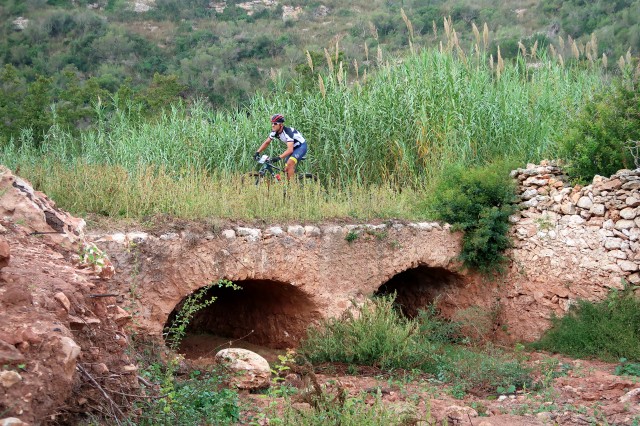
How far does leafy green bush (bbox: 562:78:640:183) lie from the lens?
8.70 meters

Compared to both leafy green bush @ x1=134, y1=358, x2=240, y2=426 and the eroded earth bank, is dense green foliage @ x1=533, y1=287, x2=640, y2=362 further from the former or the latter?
leafy green bush @ x1=134, y1=358, x2=240, y2=426

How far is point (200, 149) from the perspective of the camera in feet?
35.6

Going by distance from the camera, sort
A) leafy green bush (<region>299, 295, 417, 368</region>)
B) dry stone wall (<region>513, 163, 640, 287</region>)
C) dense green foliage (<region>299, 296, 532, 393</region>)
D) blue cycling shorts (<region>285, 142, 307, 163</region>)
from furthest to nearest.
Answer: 1. blue cycling shorts (<region>285, 142, 307, 163</region>)
2. dry stone wall (<region>513, 163, 640, 287</region>)
3. leafy green bush (<region>299, 295, 417, 368</region>)
4. dense green foliage (<region>299, 296, 532, 393</region>)

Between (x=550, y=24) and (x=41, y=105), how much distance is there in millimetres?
18776

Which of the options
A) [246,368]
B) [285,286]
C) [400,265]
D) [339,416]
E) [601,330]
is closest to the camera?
[339,416]

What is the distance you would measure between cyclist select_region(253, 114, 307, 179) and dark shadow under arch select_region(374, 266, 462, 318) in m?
2.26

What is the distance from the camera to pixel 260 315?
8914mm

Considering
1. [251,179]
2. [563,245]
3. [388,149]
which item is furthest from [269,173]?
[563,245]

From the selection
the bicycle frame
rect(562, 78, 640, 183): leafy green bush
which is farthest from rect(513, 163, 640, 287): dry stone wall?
the bicycle frame

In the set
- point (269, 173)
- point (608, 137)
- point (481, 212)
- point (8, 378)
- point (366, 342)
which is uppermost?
point (8, 378)

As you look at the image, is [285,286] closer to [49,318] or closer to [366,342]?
[366,342]

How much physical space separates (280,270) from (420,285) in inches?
122

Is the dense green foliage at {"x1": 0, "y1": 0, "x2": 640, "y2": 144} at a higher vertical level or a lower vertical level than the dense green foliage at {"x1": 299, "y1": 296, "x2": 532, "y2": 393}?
higher

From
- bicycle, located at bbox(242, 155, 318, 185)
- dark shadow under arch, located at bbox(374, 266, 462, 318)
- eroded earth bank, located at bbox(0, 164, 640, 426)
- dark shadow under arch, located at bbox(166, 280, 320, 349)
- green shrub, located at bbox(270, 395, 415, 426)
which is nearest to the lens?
eroded earth bank, located at bbox(0, 164, 640, 426)
